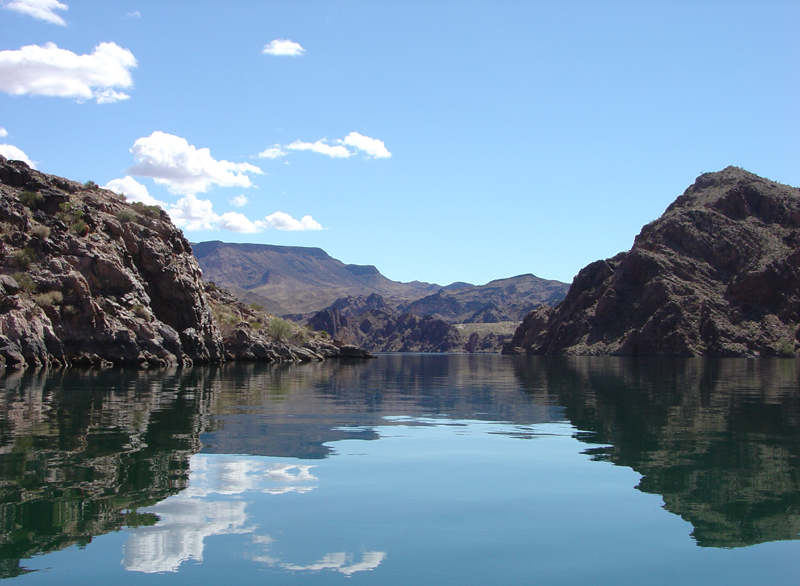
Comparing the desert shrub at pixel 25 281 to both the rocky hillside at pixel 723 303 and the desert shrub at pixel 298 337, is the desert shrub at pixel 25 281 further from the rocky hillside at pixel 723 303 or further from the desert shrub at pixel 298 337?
the rocky hillside at pixel 723 303

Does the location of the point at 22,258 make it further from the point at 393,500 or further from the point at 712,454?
the point at 712,454

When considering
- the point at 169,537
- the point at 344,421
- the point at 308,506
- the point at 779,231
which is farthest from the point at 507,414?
the point at 779,231

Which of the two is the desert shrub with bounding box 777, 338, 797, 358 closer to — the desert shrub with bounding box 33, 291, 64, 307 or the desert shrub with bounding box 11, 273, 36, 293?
the desert shrub with bounding box 33, 291, 64, 307

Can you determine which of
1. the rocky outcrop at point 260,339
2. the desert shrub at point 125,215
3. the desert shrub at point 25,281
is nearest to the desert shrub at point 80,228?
the desert shrub at point 125,215

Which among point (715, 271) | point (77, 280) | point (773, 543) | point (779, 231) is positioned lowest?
point (773, 543)

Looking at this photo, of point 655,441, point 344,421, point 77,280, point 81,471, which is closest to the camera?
point 81,471

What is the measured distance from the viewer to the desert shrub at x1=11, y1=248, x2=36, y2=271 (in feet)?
198

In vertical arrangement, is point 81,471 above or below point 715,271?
below

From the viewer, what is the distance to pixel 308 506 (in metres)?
11.7

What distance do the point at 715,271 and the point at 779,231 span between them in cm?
2403

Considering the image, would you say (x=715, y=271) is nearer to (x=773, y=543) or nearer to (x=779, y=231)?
(x=779, y=231)

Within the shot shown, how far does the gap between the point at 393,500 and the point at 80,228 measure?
6709cm

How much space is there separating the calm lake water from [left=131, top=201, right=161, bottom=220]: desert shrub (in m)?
65.3

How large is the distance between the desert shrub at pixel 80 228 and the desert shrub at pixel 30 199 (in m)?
4.08
